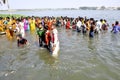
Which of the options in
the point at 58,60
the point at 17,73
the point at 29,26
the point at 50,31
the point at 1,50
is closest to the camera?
the point at 17,73

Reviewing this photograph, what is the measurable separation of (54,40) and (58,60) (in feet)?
3.43

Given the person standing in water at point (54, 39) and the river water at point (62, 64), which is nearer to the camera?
the river water at point (62, 64)

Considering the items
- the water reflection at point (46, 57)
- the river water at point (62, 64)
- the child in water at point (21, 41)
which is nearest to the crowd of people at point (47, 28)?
the child in water at point (21, 41)

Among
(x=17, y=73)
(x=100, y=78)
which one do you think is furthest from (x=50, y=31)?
(x=100, y=78)

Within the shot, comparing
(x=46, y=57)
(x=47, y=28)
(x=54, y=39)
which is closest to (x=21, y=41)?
(x=47, y=28)

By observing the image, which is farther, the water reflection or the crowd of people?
the crowd of people

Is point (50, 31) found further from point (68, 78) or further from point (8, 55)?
point (68, 78)

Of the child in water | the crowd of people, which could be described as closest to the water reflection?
the crowd of people

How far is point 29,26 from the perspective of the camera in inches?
948

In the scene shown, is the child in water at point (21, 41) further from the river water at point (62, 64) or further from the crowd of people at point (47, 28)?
the river water at point (62, 64)

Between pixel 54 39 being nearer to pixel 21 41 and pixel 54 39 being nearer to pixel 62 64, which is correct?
pixel 62 64

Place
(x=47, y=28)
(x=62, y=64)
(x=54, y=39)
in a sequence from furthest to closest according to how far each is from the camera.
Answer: (x=47, y=28) < (x=54, y=39) < (x=62, y=64)

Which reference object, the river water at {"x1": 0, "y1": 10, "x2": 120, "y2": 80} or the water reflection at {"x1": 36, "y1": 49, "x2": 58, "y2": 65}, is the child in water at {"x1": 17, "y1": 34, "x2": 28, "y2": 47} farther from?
the water reflection at {"x1": 36, "y1": 49, "x2": 58, "y2": 65}

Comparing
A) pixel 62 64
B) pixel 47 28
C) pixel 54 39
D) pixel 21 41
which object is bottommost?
pixel 62 64
